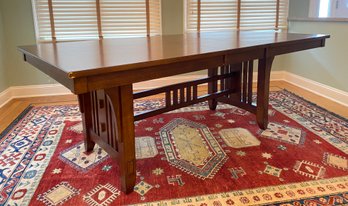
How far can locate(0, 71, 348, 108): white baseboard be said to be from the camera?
3.44m

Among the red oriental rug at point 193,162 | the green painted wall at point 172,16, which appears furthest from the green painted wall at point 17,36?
the green painted wall at point 172,16

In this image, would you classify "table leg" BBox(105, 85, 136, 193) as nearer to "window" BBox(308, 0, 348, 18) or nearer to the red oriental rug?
the red oriental rug

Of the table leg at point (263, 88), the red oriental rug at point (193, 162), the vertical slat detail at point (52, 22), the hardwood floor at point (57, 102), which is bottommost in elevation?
the red oriental rug at point (193, 162)

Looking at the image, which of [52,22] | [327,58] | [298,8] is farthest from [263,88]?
[52,22]

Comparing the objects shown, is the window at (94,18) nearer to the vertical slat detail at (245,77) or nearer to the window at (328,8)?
the vertical slat detail at (245,77)

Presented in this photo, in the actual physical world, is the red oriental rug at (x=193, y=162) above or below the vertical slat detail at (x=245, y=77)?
below

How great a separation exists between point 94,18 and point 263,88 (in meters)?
2.38

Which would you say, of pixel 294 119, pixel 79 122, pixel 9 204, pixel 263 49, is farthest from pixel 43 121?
pixel 294 119

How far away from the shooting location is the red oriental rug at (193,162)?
1.67 m

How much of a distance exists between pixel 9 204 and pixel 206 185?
1.11 m

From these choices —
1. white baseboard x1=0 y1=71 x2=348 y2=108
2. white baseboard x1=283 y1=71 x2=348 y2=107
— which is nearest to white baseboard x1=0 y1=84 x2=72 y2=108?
white baseboard x1=0 y1=71 x2=348 y2=108

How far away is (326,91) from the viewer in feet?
11.7

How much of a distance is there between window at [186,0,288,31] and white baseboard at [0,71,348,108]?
2.40 feet

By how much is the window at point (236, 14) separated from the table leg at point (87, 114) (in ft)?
7.92
